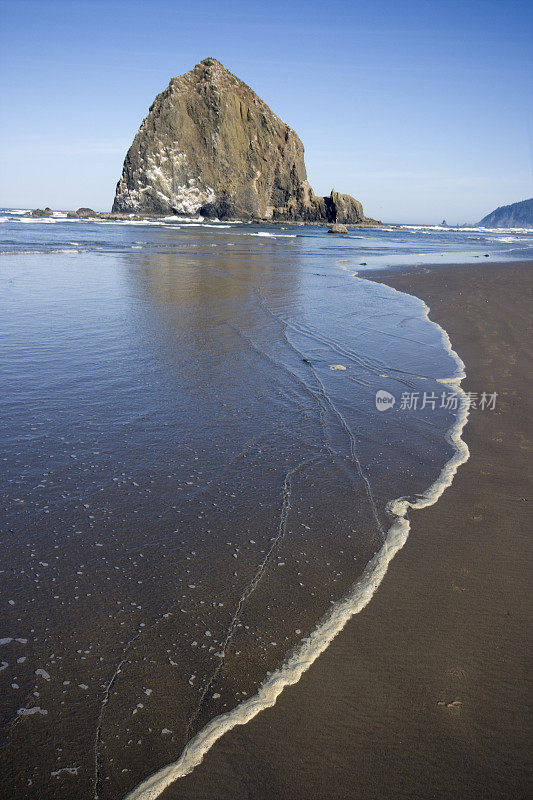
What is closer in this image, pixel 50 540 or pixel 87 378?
pixel 50 540

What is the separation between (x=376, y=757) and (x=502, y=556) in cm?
175

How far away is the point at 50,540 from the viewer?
3139 millimetres

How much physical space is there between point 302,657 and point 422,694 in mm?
580

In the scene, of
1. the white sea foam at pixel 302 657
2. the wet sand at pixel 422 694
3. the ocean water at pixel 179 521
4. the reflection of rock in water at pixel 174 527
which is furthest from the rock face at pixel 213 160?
the wet sand at pixel 422 694

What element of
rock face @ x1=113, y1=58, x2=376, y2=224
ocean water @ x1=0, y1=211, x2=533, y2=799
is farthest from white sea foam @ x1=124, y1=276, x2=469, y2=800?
rock face @ x1=113, y1=58, x2=376, y2=224

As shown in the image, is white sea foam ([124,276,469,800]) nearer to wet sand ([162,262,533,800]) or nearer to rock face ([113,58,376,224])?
wet sand ([162,262,533,800])

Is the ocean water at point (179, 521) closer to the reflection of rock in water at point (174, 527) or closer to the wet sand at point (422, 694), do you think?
the reflection of rock in water at point (174, 527)

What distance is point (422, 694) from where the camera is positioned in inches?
87.7

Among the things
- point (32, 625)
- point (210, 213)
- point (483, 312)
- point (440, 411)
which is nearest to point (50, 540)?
point (32, 625)

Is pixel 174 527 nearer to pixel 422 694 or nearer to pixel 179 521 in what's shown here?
pixel 179 521

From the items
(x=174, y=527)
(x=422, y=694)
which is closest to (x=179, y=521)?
(x=174, y=527)

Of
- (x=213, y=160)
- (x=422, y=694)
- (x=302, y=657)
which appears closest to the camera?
(x=422, y=694)

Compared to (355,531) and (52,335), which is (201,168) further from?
(355,531)

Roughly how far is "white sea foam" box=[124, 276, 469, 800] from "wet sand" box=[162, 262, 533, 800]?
4 centimetres
